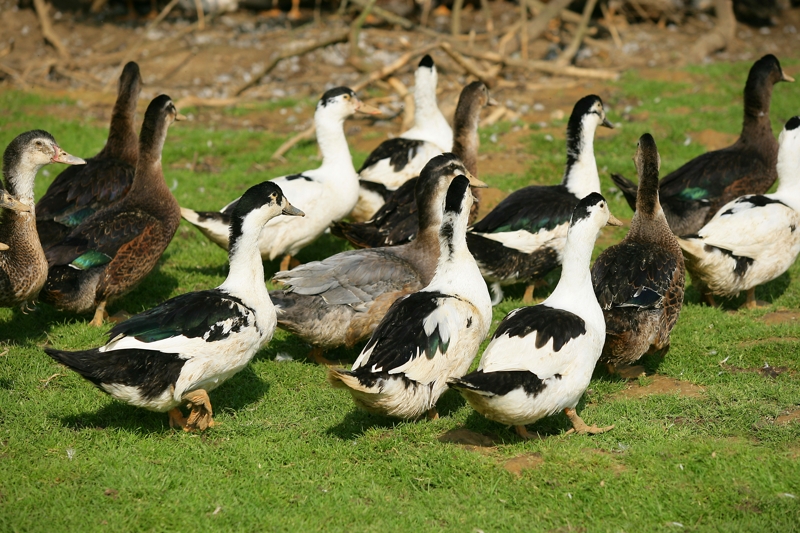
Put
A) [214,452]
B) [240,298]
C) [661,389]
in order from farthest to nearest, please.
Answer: [661,389] → [240,298] → [214,452]

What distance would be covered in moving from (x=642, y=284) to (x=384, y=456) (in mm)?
2575

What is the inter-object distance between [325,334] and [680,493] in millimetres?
3070

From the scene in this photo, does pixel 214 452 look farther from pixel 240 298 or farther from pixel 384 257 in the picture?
pixel 384 257

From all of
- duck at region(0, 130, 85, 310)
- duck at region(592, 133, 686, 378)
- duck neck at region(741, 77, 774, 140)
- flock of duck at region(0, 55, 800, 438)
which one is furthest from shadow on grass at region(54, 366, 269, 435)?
duck neck at region(741, 77, 774, 140)

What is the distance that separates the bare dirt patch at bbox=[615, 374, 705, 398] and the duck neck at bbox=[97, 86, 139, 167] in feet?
19.3

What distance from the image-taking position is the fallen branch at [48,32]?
1552 cm

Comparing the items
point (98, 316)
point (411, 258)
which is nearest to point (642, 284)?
point (411, 258)

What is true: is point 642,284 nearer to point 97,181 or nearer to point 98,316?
point 98,316

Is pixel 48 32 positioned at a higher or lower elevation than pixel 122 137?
higher

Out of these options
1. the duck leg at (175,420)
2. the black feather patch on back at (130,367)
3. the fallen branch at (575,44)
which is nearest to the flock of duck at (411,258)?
the black feather patch on back at (130,367)

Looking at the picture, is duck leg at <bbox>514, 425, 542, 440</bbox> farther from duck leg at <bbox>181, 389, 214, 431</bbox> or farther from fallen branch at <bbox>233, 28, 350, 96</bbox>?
fallen branch at <bbox>233, 28, 350, 96</bbox>

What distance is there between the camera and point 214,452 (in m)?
5.41

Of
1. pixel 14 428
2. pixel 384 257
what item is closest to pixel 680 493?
pixel 384 257

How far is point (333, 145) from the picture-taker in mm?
9164
